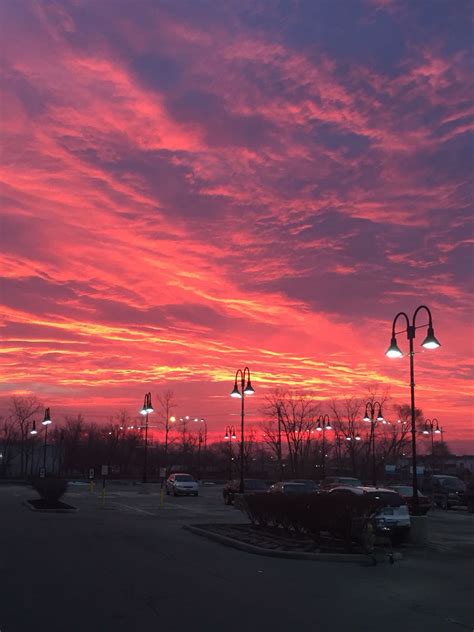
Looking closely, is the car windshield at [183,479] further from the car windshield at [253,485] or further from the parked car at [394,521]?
the parked car at [394,521]

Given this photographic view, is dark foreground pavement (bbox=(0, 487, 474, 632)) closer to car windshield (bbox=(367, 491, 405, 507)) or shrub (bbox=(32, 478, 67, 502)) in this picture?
car windshield (bbox=(367, 491, 405, 507))

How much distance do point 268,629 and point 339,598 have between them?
2585 mm

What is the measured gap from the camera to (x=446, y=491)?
4041cm

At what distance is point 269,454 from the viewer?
392 ft

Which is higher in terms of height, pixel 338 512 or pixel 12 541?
pixel 338 512

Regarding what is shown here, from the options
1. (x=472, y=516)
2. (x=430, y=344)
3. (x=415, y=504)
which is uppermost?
(x=430, y=344)

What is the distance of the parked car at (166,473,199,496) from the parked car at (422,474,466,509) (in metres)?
17.4

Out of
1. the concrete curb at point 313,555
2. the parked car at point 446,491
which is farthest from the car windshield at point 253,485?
the concrete curb at point 313,555

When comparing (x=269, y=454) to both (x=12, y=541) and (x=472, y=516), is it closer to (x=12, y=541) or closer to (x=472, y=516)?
(x=472, y=516)

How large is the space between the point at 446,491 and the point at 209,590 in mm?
32665

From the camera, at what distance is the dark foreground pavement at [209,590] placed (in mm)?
8820

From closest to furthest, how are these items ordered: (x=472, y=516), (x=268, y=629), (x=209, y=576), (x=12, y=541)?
(x=268, y=629)
(x=209, y=576)
(x=12, y=541)
(x=472, y=516)

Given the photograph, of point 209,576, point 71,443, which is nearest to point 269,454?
point 71,443

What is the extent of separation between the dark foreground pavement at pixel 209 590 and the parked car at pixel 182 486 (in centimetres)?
3149
